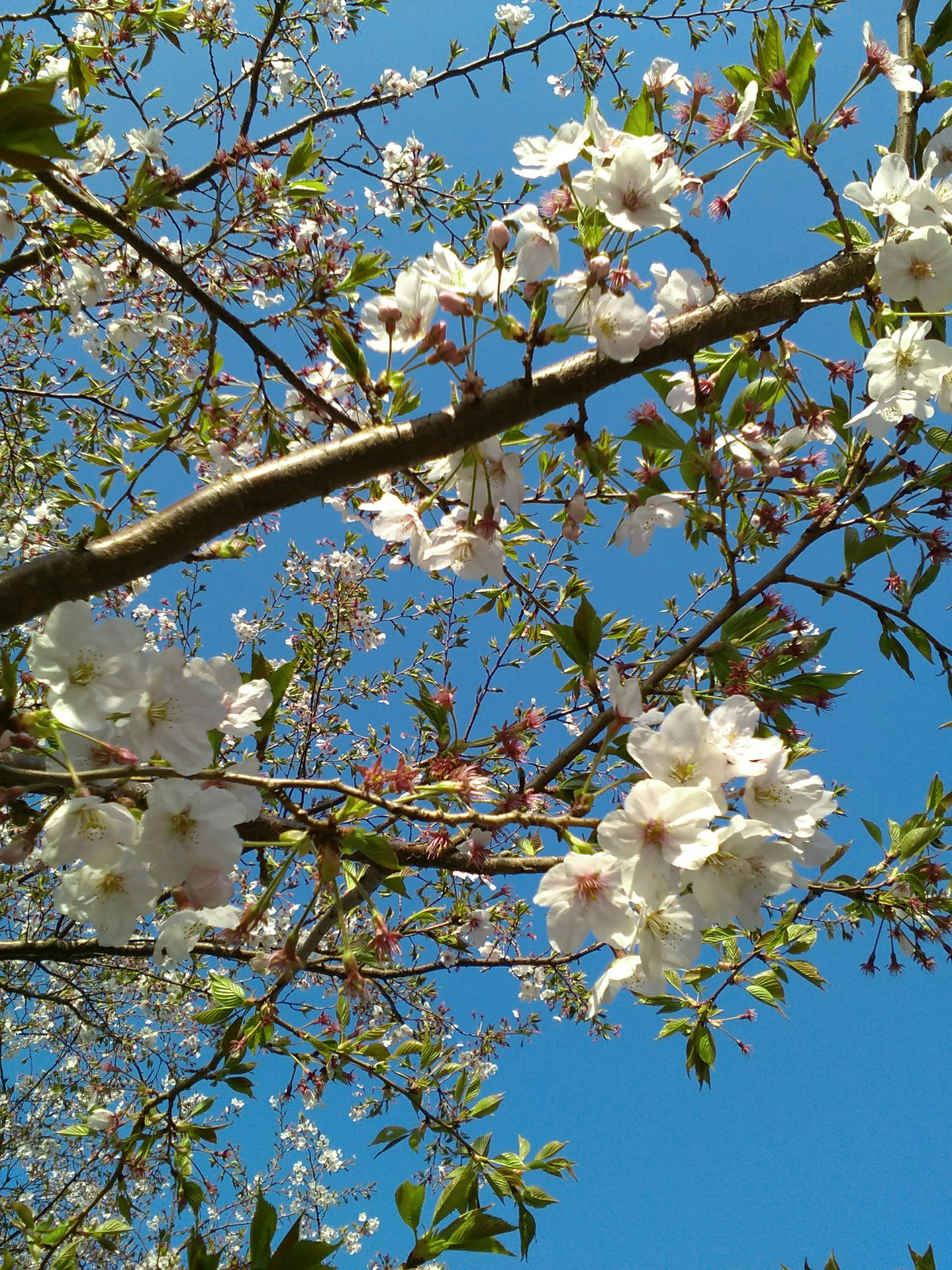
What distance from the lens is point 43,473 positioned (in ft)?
13.3

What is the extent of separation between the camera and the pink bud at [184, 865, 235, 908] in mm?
1041

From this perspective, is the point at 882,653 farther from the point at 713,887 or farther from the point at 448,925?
the point at 448,925

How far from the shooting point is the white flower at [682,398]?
4.90 feet

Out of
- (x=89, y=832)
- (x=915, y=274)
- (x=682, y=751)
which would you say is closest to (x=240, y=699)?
(x=89, y=832)

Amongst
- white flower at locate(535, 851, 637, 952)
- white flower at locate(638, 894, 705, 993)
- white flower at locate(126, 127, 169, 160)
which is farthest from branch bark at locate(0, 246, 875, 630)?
white flower at locate(126, 127, 169, 160)

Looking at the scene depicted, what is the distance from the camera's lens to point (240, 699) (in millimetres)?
1183

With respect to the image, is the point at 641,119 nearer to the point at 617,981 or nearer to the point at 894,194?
the point at 894,194

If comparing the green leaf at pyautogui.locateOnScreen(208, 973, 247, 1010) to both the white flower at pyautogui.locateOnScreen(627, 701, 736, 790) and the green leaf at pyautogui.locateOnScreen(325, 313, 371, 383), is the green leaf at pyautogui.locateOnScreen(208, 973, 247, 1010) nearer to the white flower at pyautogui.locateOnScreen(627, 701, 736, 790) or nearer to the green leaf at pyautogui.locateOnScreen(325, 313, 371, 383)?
the white flower at pyautogui.locateOnScreen(627, 701, 736, 790)

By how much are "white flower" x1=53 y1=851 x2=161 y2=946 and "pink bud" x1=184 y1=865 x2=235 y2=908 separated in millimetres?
54

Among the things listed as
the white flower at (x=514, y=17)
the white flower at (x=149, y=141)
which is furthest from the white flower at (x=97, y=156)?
the white flower at (x=514, y=17)

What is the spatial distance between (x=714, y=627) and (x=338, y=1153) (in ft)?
22.9

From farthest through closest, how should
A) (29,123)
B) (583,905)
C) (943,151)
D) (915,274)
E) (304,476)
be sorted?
(943,151) < (915,274) < (304,476) < (583,905) < (29,123)

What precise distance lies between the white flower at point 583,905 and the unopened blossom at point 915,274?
4.06 ft

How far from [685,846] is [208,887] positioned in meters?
0.69
